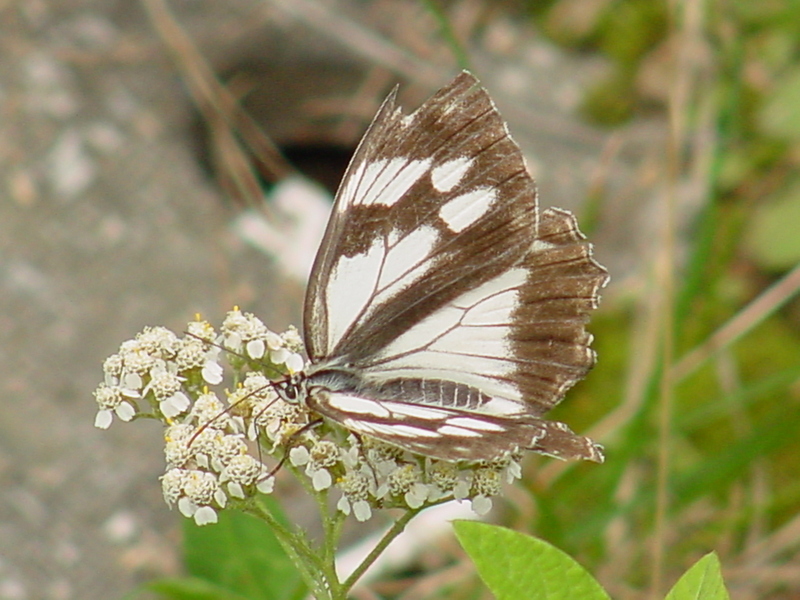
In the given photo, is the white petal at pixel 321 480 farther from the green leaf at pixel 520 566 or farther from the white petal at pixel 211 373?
the green leaf at pixel 520 566

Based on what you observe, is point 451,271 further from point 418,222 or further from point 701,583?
point 701,583

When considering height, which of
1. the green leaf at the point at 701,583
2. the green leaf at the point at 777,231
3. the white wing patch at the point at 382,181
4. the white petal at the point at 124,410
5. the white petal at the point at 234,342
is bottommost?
the green leaf at the point at 701,583

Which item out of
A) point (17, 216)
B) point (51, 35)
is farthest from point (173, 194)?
point (51, 35)

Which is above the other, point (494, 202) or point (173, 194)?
point (173, 194)

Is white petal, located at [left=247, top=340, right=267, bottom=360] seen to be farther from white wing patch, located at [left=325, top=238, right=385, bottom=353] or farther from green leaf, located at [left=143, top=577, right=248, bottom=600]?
green leaf, located at [left=143, top=577, right=248, bottom=600]

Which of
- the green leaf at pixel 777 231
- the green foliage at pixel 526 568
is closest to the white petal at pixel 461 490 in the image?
the green foliage at pixel 526 568

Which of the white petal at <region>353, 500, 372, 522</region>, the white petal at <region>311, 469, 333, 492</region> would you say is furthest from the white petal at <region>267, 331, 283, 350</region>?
the white petal at <region>353, 500, 372, 522</region>

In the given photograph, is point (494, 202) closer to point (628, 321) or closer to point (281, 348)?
point (281, 348)
